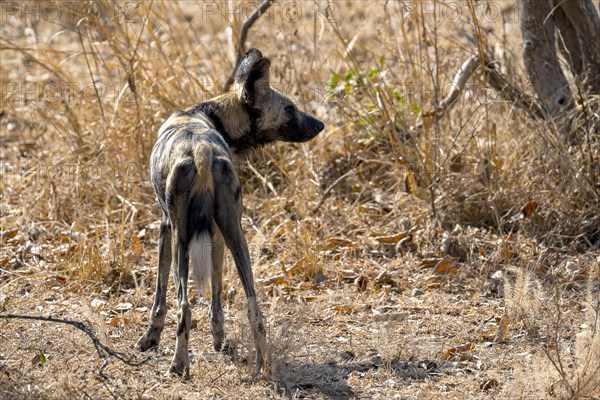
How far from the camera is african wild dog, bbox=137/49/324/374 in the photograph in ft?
12.8

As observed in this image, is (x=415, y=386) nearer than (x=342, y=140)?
Yes

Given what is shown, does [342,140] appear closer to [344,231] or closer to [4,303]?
[344,231]

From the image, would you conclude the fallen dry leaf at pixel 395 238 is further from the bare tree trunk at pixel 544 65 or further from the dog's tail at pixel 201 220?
the dog's tail at pixel 201 220

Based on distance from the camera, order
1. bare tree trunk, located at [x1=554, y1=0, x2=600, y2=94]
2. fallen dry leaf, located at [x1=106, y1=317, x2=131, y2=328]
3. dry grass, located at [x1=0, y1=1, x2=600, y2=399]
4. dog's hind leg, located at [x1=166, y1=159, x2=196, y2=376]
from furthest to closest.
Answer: bare tree trunk, located at [x1=554, y1=0, x2=600, y2=94] → fallen dry leaf, located at [x1=106, y1=317, x2=131, y2=328] → dry grass, located at [x1=0, y1=1, x2=600, y2=399] → dog's hind leg, located at [x1=166, y1=159, x2=196, y2=376]

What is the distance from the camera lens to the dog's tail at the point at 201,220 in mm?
3824

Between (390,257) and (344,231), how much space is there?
1.57 feet

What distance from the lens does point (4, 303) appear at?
4.88m

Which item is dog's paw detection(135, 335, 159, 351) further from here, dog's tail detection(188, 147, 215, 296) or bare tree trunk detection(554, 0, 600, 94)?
bare tree trunk detection(554, 0, 600, 94)

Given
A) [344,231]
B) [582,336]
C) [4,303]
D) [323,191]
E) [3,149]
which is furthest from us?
[3,149]

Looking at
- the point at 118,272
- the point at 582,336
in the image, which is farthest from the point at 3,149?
the point at 582,336

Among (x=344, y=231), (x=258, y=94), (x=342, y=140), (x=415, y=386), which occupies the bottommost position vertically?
(x=415, y=386)

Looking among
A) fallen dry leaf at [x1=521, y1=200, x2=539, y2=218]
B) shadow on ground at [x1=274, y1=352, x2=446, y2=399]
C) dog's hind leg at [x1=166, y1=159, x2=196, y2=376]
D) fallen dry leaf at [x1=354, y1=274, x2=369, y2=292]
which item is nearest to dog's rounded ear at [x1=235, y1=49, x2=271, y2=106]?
dog's hind leg at [x1=166, y1=159, x2=196, y2=376]

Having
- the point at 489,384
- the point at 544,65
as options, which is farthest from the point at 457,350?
the point at 544,65

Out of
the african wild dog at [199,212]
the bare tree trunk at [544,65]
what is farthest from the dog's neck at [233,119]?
the bare tree trunk at [544,65]
